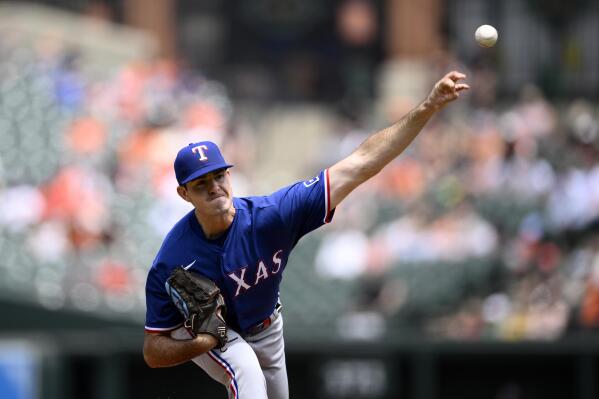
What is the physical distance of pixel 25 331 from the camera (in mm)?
10656

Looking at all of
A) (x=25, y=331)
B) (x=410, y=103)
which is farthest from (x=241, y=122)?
(x=25, y=331)

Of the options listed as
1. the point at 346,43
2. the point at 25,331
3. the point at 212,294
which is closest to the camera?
the point at 212,294

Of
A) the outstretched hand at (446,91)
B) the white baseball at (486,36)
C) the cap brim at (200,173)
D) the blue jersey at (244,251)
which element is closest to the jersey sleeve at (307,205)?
the blue jersey at (244,251)

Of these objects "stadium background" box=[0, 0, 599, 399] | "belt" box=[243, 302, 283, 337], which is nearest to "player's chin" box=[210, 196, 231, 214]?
"belt" box=[243, 302, 283, 337]

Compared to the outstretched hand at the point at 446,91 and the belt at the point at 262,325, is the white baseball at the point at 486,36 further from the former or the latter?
the belt at the point at 262,325

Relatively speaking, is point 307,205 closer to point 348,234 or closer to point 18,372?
point 18,372

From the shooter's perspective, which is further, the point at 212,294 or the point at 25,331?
the point at 25,331

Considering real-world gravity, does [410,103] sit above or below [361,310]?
above

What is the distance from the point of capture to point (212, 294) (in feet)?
17.1

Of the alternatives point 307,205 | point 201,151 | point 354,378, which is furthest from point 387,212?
point 201,151

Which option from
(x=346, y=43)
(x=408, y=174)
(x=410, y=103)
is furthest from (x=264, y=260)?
(x=346, y=43)

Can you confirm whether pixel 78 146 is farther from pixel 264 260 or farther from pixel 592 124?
pixel 264 260

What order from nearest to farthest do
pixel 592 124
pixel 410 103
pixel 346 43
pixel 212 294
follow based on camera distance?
1. pixel 212 294
2. pixel 592 124
3. pixel 410 103
4. pixel 346 43

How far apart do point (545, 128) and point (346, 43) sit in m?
6.21
